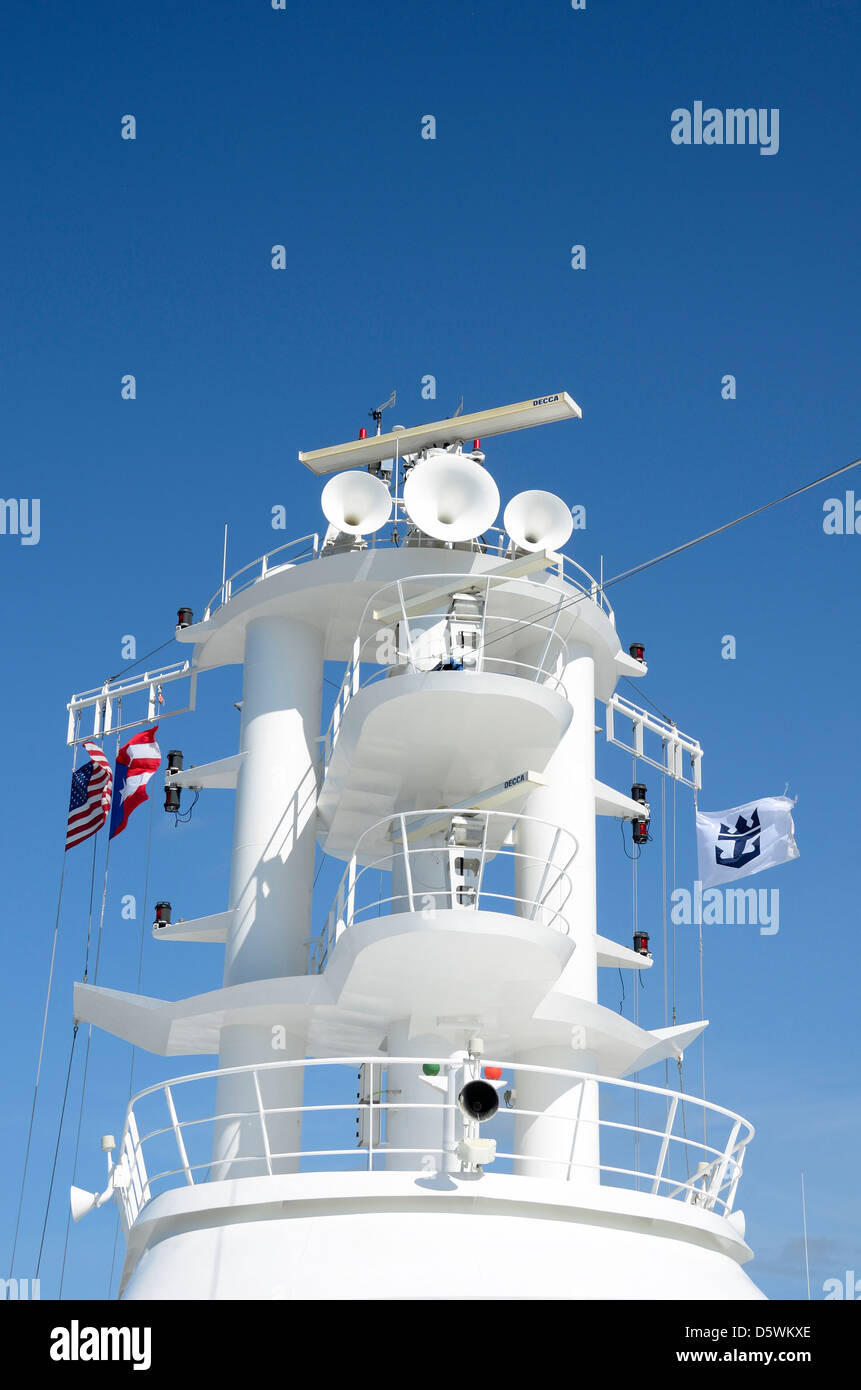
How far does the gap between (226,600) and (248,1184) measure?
1270 cm

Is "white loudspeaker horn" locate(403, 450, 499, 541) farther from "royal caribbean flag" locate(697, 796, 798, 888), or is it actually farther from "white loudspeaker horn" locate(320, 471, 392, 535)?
"royal caribbean flag" locate(697, 796, 798, 888)

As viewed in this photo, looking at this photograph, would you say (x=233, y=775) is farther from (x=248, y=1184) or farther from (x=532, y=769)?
(x=248, y=1184)

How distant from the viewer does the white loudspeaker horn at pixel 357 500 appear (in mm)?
25547

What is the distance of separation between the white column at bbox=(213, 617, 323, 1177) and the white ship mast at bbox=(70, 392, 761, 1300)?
45 mm

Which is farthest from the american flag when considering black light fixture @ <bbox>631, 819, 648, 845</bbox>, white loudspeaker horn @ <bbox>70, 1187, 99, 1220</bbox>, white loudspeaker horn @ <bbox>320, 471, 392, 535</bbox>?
black light fixture @ <bbox>631, 819, 648, 845</bbox>

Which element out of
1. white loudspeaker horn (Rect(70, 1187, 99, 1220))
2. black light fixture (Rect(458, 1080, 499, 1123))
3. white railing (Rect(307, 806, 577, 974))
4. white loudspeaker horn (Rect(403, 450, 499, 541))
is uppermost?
white loudspeaker horn (Rect(403, 450, 499, 541))

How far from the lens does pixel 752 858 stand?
27.3 metres

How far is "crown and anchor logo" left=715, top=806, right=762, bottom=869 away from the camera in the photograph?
27.3 metres

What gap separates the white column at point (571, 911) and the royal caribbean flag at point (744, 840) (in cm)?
258

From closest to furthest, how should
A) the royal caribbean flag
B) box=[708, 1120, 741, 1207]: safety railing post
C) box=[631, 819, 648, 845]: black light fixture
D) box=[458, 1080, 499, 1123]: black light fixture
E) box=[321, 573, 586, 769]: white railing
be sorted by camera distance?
1. box=[458, 1080, 499, 1123]: black light fixture
2. box=[708, 1120, 741, 1207]: safety railing post
3. box=[321, 573, 586, 769]: white railing
4. the royal caribbean flag
5. box=[631, 819, 648, 845]: black light fixture

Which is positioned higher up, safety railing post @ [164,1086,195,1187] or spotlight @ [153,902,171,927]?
spotlight @ [153,902,171,927]

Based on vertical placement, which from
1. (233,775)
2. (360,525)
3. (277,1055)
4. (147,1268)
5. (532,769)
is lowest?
(147,1268)
